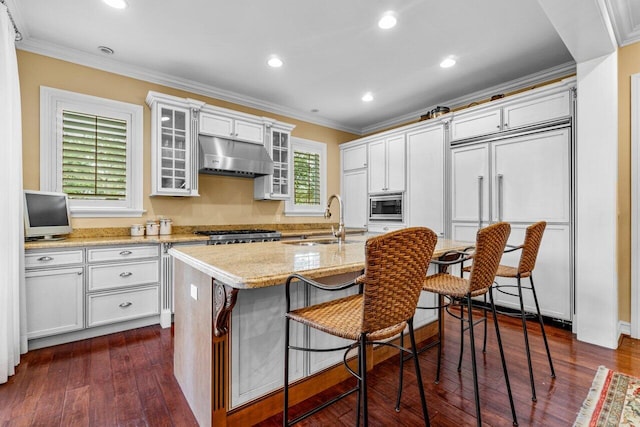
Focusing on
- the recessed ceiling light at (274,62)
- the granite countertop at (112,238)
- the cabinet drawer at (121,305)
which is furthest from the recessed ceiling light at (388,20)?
the cabinet drawer at (121,305)

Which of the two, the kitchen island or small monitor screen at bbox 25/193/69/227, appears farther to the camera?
small monitor screen at bbox 25/193/69/227

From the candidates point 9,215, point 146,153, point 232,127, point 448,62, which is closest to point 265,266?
point 9,215

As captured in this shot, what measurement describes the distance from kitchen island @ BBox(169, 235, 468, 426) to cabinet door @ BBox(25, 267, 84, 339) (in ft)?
4.65

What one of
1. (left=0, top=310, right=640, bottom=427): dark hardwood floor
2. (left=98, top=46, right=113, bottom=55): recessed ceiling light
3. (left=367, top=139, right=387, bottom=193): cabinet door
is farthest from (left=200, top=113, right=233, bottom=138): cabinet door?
(left=0, top=310, right=640, bottom=427): dark hardwood floor

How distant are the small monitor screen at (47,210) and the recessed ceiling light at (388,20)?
11.2 feet

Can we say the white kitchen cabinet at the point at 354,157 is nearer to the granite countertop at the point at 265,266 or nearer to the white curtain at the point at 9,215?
the granite countertop at the point at 265,266

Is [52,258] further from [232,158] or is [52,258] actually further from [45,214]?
[232,158]

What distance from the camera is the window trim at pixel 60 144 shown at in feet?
9.86

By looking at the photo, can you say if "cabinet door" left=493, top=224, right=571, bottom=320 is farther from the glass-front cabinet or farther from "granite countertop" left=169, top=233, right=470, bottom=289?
the glass-front cabinet

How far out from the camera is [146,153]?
11.7ft

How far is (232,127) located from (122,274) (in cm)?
215

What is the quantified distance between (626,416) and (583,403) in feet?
0.59

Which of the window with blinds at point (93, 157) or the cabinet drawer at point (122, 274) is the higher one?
the window with blinds at point (93, 157)

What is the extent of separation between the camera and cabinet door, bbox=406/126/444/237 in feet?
13.3
